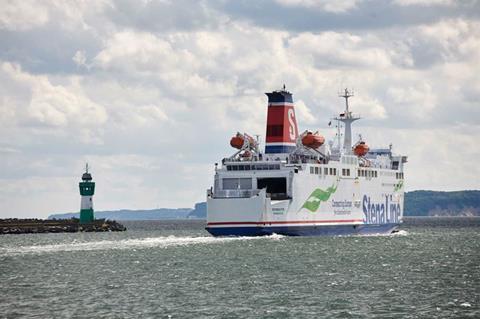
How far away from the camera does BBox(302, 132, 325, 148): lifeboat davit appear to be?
82.9 meters

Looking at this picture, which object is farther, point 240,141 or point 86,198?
point 86,198

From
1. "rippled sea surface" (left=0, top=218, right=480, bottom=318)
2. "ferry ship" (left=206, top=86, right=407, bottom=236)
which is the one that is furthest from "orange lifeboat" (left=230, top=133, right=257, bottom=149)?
"rippled sea surface" (left=0, top=218, right=480, bottom=318)

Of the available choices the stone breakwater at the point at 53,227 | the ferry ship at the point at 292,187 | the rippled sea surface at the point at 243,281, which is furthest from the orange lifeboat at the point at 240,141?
the stone breakwater at the point at 53,227

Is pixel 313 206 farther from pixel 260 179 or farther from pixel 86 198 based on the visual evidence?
pixel 86 198

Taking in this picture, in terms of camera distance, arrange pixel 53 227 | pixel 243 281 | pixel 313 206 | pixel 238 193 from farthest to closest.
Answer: pixel 53 227 → pixel 313 206 → pixel 238 193 → pixel 243 281

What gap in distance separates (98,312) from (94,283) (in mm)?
10419

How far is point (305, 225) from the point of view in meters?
80.8

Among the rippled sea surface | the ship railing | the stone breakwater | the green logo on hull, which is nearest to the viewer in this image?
the rippled sea surface

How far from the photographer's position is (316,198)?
82.4 meters

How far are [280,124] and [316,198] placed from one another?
23.8ft

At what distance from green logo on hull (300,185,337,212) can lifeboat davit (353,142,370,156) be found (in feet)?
35.3

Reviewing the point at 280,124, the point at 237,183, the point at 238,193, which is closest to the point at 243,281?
the point at 238,193

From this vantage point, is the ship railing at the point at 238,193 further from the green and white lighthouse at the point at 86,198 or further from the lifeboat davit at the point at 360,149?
the green and white lighthouse at the point at 86,198

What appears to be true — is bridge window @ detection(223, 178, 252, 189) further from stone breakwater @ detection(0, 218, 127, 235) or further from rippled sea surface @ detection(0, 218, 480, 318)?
stone breakwater @ detection(0, 218, 127, 235)
